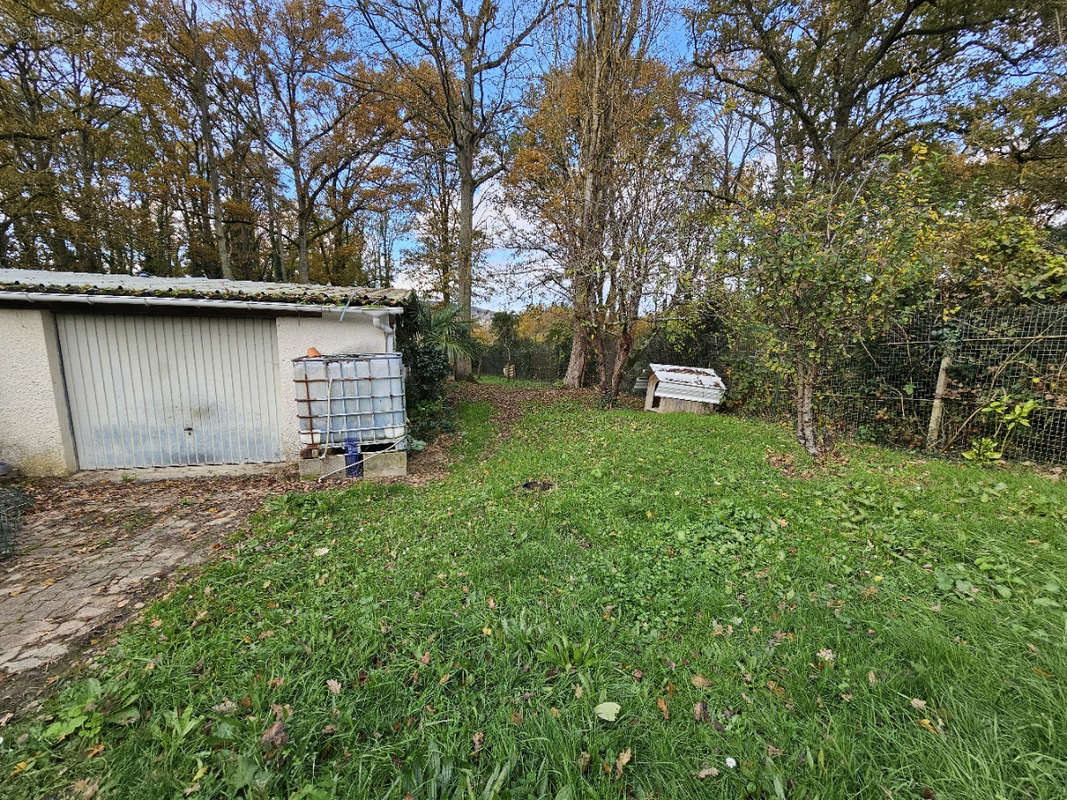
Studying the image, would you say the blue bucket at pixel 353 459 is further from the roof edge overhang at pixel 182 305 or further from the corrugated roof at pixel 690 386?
the corrugated roof at pixel 690 386

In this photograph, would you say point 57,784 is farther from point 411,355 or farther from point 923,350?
point 923,350

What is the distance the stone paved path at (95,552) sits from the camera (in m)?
2.43

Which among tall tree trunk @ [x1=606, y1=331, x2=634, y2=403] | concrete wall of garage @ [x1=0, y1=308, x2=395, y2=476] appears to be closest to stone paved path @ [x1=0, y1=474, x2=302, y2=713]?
concrete wall of garage @ [x1=0, y1=308, x2=395, y2=476]

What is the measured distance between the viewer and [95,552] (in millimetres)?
3475

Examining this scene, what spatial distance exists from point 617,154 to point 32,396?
34.1 feet

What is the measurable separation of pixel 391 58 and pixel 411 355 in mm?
9565

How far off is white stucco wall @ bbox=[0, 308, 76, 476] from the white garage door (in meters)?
0.18

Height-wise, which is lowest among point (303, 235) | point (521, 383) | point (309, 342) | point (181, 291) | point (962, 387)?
point (521, 383)

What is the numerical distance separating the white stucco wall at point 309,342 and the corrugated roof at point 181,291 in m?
0.30

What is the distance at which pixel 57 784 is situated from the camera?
1.56m

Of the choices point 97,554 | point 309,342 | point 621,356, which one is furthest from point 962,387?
point 97,554

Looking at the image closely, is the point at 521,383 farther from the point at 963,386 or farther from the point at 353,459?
the point at 963,386

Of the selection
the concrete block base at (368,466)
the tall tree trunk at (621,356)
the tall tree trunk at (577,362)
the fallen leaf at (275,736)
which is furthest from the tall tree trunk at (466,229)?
the fallen leaf at (275,736)

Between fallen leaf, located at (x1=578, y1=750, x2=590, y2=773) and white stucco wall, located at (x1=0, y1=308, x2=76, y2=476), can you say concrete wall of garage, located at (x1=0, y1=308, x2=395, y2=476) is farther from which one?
fallen leaf, located at (x1=578, y1=750, x2=590, y2=773)
